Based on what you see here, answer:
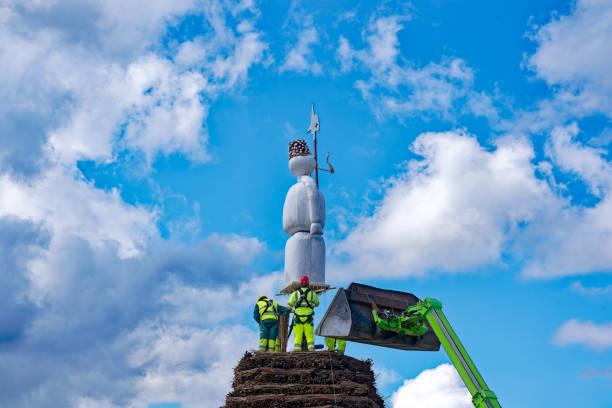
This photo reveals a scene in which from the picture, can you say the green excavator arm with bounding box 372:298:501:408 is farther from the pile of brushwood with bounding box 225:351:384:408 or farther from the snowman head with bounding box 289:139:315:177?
the snowman head with bounding box 289:139:315:177

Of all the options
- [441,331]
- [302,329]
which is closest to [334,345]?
[302,329]

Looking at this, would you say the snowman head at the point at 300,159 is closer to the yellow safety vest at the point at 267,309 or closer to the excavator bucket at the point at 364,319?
the yellow safety vest at the point at 267,309

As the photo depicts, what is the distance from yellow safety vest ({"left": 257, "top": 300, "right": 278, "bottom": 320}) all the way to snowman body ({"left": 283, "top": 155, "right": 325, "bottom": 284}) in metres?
2.18

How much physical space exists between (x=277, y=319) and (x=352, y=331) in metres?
4.58

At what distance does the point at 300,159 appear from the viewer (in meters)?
21.5

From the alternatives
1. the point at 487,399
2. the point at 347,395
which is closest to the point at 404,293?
the point at 347,395

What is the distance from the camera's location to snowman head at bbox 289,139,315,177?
70.3 feet

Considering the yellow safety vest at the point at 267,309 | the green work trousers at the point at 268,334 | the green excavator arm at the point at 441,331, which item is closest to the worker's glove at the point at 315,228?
the yellow safety vest at the point at 267,309

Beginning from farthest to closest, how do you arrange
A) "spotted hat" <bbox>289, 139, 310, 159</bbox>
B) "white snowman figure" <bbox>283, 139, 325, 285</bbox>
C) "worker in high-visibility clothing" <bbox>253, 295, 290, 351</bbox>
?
1. "spotted hat" <bbox>289, 139, 310, 159</bbox>
2. "white snowman figure" <bbox>283, 139, 325, 285</bbox>
3. "worker in high-visibility clothing" <bbox>253, 295, 290, 351</bbox>

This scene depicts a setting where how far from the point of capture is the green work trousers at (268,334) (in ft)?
57.7

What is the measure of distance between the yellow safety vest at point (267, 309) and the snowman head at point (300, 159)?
5260 millimetres

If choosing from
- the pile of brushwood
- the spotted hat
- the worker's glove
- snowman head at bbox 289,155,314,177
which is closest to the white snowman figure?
the worker's glove

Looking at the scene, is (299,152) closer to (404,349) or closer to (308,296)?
(308,296)

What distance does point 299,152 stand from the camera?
2158 centimetres
